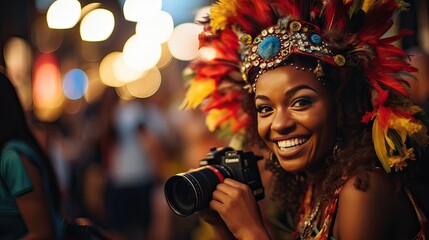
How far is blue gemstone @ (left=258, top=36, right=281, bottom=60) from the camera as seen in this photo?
2.59 m

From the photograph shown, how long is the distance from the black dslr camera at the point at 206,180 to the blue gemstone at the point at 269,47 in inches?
19.3

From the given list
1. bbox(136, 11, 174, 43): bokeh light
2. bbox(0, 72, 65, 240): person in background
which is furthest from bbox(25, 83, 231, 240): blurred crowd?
bbox(136, 11, 174, 43): bokeh light

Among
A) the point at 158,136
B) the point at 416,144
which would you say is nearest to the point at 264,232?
the point at 416,144

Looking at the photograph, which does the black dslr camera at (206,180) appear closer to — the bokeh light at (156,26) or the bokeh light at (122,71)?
the bokeh light at (156,26)

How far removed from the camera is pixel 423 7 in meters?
5.38

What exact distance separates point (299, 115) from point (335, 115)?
0.16m

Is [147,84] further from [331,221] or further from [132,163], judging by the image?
[331,221]

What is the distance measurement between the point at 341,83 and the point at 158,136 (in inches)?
198

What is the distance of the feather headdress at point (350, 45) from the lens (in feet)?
8.06

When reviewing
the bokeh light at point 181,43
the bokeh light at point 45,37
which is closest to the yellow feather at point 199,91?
the bokeh light at point 45,37

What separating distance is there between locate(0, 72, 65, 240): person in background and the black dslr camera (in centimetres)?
81

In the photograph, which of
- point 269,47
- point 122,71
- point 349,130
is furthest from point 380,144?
point 122,71

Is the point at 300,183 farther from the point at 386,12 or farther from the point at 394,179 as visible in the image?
the point at 386,12

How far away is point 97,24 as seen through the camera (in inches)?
434
